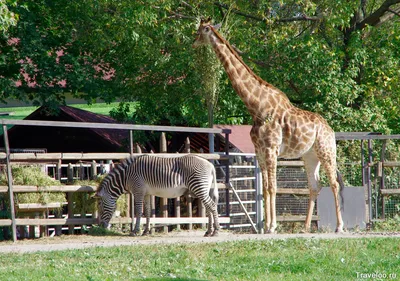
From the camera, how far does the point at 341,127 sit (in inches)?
818

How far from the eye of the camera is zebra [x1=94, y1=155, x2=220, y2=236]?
1355 cm

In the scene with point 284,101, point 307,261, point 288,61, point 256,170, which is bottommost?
point 307,261

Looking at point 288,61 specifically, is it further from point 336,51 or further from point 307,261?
point 307,261

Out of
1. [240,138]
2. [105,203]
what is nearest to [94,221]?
[105,203]

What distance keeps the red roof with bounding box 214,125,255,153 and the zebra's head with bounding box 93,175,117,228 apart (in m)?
7.68

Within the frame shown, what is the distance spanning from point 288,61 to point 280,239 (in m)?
9.86

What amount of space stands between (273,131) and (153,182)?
255cm

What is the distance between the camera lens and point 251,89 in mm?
14469

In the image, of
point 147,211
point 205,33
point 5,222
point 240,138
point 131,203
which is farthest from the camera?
point 240,138

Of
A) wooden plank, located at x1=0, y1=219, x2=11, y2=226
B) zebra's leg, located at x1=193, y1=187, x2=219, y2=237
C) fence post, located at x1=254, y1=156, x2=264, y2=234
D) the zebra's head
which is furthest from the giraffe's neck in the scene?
wooden plank, located at x1=0, y1=219, x2=11, y2=226

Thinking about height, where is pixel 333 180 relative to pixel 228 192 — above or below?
above

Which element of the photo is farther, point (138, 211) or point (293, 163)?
point (293, 163)

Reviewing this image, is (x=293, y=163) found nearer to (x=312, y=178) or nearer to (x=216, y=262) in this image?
(x=312, y=178)

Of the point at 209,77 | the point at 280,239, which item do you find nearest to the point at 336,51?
the point at 209,77
